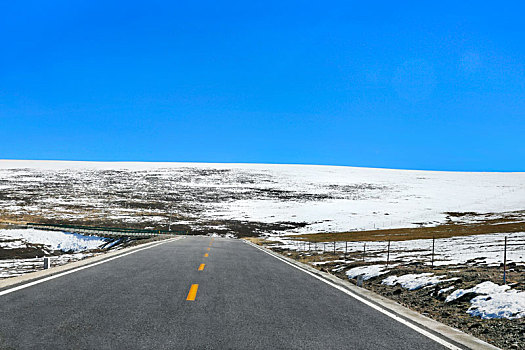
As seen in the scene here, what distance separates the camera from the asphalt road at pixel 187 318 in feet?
18.0

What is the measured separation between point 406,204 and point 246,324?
93097 mm

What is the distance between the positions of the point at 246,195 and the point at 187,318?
326 feet

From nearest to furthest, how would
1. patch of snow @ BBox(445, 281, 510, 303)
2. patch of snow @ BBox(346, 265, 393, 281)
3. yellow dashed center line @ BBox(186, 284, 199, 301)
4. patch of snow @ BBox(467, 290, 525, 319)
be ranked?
patch of snow @ BBox(467, 290, 525, 319)
yellow dashed center line @ BBox(186, 284, 199, 301)
patch of snow @ BBox(445, 281, 510, 303)
patch of snow @ BBox(346, 265, 393, 281)

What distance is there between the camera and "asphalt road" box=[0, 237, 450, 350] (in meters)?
5.47

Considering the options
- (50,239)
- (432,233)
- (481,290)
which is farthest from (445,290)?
(432,233)

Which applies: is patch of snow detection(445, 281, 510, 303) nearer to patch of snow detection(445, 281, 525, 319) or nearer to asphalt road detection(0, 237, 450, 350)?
patch of snow detection(445, 281, 525, 319)

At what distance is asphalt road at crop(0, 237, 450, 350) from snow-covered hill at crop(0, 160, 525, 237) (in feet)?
209

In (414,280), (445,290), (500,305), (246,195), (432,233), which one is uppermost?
(246,195)

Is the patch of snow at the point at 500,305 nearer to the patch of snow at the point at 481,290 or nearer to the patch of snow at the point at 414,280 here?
the patch of snow at the point at 481,290

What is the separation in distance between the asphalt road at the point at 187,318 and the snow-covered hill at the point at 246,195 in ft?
209

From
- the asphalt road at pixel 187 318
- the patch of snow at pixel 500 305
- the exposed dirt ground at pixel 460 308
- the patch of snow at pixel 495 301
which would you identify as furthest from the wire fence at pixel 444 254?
the asphalt road at pixel 187 318

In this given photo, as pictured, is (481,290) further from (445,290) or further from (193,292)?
(193,292)

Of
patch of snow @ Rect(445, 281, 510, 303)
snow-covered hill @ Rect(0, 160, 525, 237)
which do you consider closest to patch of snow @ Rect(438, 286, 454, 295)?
patch of snow @ Rect(445, 281, 510, 303)

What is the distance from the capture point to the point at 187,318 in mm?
6695
